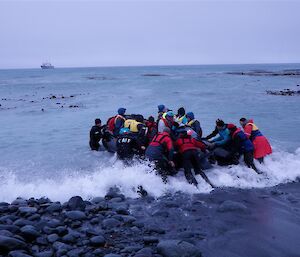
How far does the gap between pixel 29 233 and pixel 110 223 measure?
194cm

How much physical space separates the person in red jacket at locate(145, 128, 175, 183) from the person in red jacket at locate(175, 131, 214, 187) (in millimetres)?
351

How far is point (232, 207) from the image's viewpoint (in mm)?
10055

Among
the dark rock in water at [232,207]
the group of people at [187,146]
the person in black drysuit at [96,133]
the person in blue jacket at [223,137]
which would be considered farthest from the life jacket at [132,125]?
the dark rock in water at [232,207]

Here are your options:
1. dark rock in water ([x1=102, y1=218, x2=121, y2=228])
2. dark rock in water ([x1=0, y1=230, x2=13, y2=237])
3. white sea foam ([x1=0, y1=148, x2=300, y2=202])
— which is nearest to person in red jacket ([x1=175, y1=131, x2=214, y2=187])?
white sea foam ([x1=0, y1=148, x2=300, y2=202])

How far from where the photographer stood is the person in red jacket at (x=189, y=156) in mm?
11836

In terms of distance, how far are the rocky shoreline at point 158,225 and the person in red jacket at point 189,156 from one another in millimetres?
795

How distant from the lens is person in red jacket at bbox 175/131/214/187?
38.8 ft

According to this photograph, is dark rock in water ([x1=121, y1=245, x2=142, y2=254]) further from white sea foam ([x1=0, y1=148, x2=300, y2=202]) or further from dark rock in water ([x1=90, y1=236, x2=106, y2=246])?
white sea foam ([x1=0, y1=148, x2=300, y2=202])

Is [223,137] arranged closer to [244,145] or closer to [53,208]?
[244,145]

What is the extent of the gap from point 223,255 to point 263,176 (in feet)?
19.1

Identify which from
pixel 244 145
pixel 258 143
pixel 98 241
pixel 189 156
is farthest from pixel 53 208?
pixel 258 143

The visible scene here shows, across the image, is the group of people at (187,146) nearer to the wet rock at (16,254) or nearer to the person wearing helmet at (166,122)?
the person wearing helmet at (166,122)

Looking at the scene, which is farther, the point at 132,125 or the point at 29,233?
the point at 132,125

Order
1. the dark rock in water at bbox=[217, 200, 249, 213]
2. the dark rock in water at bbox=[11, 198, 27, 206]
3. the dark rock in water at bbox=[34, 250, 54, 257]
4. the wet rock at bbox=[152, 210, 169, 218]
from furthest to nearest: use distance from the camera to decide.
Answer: the dark rock in water at bbox=[11, 198, 27, 206], the dark rock in water at bbox=[217, 200, 249, 213], the wet rock at bbox=[152, 210, 169, 218], the dark rock in water at bbox=[34, 250, 54, 257]
